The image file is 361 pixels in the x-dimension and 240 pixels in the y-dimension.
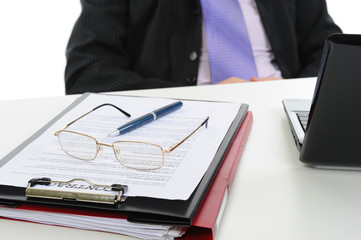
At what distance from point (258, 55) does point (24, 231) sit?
0.98m

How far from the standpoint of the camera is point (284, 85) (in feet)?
3.13

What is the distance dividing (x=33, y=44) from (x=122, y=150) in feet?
5.81

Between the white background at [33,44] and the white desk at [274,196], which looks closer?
the white desk at [274,196]

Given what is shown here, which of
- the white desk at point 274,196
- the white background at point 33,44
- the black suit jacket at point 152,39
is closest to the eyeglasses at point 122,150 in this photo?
the white desk at point 274,196

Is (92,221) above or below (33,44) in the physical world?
above

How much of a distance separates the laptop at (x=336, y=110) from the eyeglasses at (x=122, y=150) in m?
0.18

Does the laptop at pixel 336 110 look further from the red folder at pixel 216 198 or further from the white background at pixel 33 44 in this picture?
the white background at pixel 33 44

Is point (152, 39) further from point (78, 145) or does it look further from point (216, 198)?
point (216, 198)

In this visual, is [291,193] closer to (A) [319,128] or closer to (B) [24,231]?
(A) [319,128]

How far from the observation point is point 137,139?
644mm

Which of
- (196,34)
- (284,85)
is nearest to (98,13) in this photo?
(196,34)

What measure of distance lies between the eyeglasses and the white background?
1.67 meters

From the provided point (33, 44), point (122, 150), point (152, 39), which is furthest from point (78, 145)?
point (33, 44)

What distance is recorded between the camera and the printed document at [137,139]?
0.54 metres
